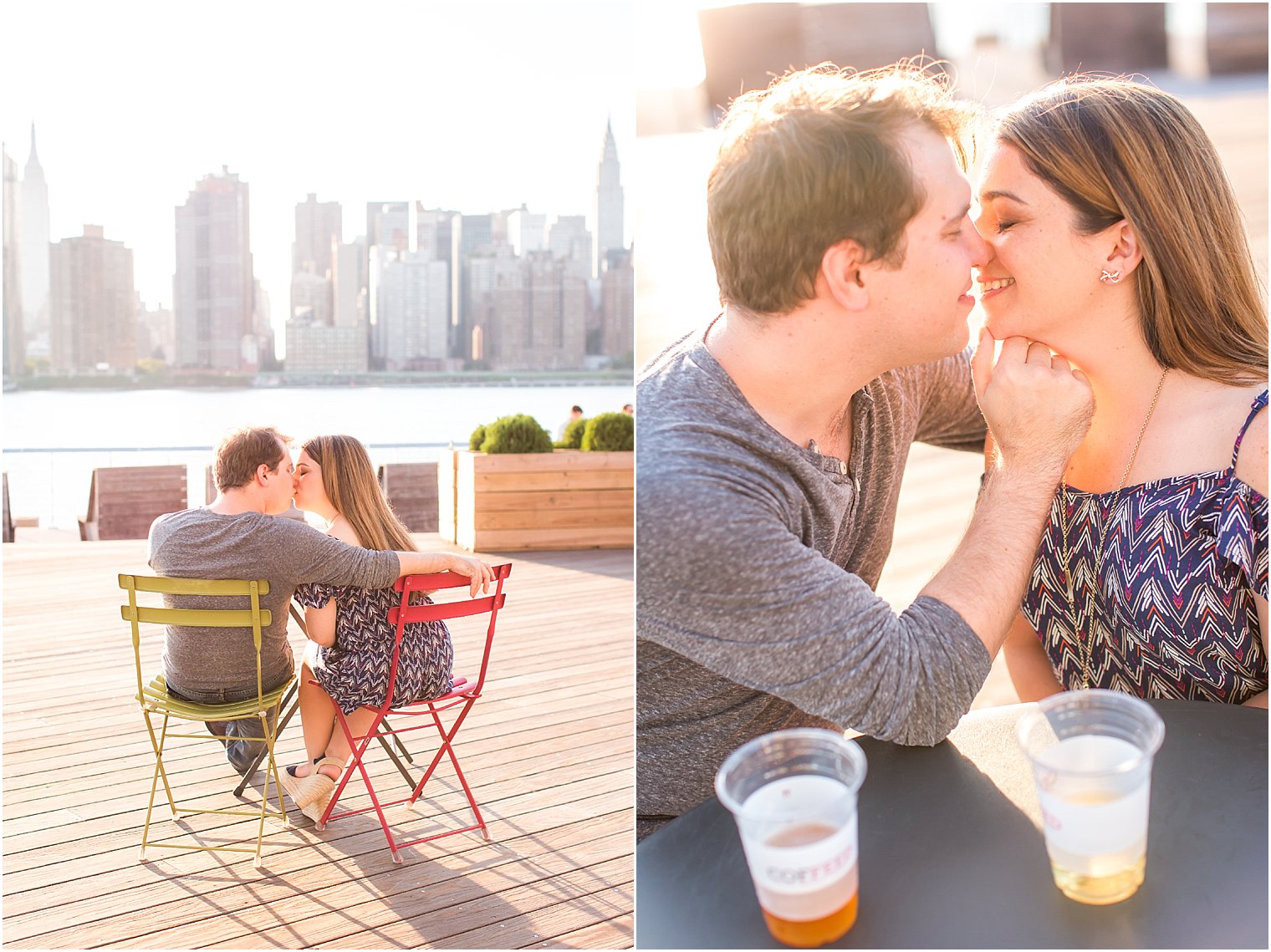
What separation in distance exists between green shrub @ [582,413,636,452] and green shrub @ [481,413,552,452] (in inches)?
13.4

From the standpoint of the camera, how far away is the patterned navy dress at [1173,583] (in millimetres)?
1520

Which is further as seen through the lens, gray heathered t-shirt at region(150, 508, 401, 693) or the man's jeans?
the man's jeans

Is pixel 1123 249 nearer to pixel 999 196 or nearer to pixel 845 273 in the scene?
pixel 999 196

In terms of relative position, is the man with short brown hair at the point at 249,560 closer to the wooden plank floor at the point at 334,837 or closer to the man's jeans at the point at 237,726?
the man's jeans at the point at 237,726

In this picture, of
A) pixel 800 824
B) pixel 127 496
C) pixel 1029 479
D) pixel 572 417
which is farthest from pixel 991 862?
pixel 127 496

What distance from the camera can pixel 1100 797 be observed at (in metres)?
1.13

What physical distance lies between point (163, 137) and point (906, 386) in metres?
39.9

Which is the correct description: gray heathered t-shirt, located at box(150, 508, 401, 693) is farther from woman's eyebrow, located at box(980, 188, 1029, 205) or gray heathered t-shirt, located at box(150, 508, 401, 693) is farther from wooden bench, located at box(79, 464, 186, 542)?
wooden bench, located at box(79, 464, 186, 542)

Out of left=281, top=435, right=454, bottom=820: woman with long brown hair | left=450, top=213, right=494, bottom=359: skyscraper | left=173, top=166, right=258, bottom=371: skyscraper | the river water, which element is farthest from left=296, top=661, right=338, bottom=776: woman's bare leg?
the river water

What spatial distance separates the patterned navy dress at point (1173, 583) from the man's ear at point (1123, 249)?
26 cm

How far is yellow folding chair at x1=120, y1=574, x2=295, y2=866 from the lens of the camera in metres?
2.92

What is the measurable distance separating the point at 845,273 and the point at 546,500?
719 cm

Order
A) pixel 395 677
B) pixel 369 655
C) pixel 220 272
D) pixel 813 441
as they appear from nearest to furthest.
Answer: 1. pixel 813 441
2. pixel 395 677
3. pixel 369 655
4. pixel 220 272

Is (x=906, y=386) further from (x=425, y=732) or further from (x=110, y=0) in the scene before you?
(x=110, y=0)
